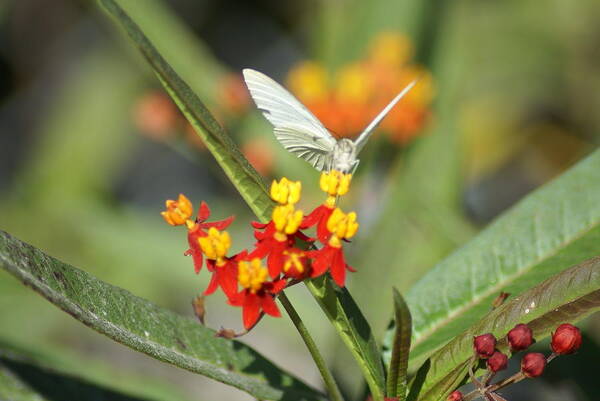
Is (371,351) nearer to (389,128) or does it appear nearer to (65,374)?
(65,374)

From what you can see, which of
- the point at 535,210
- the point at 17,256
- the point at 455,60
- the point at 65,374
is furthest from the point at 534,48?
the point at 17,256

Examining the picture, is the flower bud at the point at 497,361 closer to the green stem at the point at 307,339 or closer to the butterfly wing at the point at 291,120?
the green stem at the point at 307,339

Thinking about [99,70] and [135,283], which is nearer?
[135,283]

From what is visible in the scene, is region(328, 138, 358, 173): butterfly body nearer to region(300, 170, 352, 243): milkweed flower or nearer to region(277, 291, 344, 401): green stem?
region(300, 170, 352, 243): milkweed flower

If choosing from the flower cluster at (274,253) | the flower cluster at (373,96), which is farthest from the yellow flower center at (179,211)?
the flower cluster at (373,96)

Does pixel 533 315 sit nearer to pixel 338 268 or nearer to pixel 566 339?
pixel 566 339

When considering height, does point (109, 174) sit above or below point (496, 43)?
below

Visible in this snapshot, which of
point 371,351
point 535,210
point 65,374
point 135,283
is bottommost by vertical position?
point 135,283

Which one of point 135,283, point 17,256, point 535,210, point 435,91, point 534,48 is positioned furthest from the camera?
point 534,48
